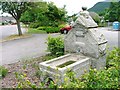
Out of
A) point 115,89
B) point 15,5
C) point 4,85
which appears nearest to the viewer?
point 115,89

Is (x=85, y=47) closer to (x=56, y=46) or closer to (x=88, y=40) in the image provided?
(x=88, y=40)

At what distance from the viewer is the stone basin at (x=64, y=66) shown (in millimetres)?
5074

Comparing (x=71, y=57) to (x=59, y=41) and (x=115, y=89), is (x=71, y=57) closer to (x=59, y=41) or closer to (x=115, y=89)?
(x=59, y=41)

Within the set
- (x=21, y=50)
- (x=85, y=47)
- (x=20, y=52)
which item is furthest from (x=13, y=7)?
(x=85, y=47)

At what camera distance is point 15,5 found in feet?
50.3

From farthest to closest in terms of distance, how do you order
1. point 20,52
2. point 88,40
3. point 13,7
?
point 13,7 < point 20,52 < point 88,40

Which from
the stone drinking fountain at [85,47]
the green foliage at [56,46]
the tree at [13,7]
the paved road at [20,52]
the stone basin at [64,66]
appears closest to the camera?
the stone basin at [64,66]

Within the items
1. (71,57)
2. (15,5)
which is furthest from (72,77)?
(15,5)

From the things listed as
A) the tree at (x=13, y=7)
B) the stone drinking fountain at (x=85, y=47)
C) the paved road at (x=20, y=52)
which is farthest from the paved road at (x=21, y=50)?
the tree at (x=13, y=7)

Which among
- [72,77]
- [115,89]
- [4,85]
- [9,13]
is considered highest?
[9,13]

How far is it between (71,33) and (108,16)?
21.1 meters

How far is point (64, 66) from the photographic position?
5.83 m

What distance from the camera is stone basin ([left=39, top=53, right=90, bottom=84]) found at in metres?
5.07

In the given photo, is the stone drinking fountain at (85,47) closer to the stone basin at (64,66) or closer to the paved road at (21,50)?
the stone basin at (64,66)
